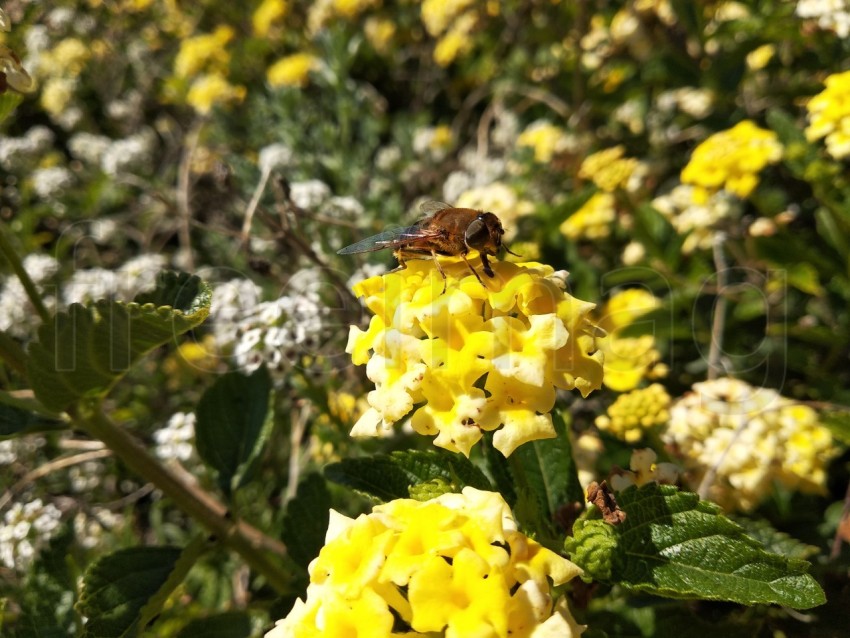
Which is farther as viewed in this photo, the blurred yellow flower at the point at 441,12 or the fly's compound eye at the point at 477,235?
the blurred yellow flower at the point at 441,12

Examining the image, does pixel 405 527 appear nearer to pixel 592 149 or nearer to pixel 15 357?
pixel 15 357

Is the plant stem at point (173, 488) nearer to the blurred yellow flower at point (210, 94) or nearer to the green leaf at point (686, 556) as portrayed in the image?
the green leaf at point (686, 556)

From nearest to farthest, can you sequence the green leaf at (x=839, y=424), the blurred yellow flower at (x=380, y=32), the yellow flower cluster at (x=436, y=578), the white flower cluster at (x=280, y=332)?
1. the yellow flower cluster at (x=436, y=578)
2. the green leaf at (x=839, y=424)
3. the white flower cluster at (x=280, y=332)
4. the blurred yellow flower at (x=380, y=32)

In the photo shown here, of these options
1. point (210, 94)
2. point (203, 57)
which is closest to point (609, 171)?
point (210, 94)

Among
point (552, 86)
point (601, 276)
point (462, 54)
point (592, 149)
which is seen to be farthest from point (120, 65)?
point (601, 276)

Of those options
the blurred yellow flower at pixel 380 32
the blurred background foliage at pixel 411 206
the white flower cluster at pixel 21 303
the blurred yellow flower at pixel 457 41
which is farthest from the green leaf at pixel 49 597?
the blurred yellow flower at pixel 380 32
